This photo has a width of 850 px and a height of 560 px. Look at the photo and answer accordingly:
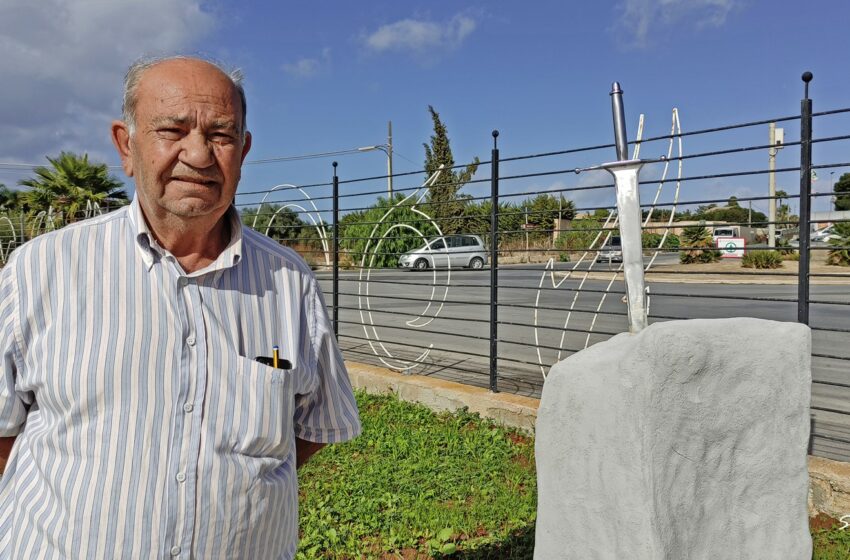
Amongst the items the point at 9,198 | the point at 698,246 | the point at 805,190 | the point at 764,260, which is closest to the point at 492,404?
the point at 698,246

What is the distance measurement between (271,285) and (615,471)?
113 centimetres

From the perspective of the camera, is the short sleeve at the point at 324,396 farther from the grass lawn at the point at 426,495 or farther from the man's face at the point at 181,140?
the grass lawn at the point at 426,495

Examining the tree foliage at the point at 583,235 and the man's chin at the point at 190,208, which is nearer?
the man's chin at the point at 190,208

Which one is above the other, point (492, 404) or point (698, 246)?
point (698, 246)

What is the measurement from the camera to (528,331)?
429 inches

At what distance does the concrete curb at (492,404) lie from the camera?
3.82 meters

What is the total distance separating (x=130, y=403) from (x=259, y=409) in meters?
0.29

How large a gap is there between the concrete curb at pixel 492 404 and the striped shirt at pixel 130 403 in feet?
11.4

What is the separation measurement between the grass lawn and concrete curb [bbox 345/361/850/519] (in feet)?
0.40

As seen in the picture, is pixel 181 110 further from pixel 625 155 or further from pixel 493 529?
pixel 493 529

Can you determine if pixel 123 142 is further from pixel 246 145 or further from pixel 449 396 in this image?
pixel 449 396

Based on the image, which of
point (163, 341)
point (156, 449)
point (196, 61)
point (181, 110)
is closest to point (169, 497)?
point (156, 449)

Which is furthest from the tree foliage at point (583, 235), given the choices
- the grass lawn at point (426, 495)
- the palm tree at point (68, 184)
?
the palm tree at point (68, 184)

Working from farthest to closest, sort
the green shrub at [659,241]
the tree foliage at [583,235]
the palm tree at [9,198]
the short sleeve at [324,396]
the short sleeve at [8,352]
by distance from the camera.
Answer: the palm tree at [9,198], the tree foliage at [583,235], the green shrub at [659,241], the short sleeve at [324,396], the short sleeve at [8,352]
